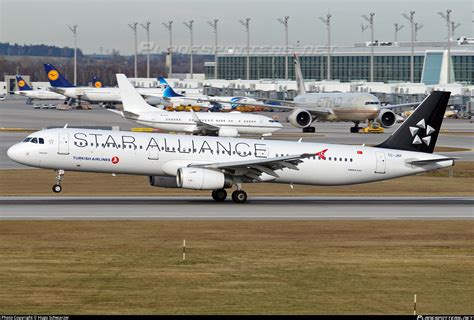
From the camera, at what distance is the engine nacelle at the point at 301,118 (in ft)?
411

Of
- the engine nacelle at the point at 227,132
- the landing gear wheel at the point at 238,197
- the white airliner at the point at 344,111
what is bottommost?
the landing gear wheel at the point at 238,197

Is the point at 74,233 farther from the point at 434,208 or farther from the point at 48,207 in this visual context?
the point at 434,208

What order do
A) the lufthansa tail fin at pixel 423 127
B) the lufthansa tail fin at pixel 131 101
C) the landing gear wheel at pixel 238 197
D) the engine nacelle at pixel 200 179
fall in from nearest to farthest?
1. the engine nacelle at pixel 200 179
2. the landing gear wheel at pixel 238 197
3. the lufthansa tail fin at pixel 423 127
4. the lufthansa tail fin at pixel 131 101

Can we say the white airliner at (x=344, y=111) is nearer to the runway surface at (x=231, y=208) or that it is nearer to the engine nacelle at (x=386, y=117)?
the engine nacelle at (x=386, y=117)

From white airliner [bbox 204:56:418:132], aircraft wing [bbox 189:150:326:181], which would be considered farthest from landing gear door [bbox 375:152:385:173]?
white airliner [bbox 204:56:418:132]

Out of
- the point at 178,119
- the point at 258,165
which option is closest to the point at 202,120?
the point at 178,119

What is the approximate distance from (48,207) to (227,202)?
9468mm

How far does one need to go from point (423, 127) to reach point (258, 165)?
9.94 m

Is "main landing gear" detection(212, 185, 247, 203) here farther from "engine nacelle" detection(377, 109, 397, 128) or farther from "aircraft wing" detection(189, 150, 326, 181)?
"engine nacelle" detection(377, 109, 397, 128)

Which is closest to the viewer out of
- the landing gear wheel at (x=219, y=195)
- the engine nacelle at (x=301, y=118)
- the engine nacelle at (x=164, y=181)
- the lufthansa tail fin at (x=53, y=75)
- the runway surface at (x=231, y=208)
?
the runway surface at (x=231, y=208)

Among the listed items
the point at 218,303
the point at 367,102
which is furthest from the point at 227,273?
the point at 367,102

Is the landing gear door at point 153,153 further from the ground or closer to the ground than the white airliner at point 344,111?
closer to the ground

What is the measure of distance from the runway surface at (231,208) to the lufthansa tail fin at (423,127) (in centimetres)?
313

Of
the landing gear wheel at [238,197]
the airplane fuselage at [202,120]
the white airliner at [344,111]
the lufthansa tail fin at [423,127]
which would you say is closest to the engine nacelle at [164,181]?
the landing gear wheel at [238,197]
